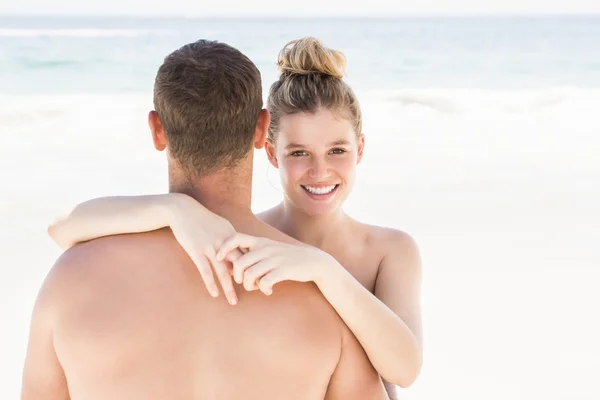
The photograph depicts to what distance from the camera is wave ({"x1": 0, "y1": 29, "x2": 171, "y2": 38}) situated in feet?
80.4

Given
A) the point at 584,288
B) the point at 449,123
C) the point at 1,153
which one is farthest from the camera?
the point at 449,123

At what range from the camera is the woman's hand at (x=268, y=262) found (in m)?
2.00

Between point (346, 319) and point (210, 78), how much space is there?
2.11ft

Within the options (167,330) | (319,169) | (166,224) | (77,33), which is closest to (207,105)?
(166,224)

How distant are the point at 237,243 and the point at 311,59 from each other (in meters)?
1.64

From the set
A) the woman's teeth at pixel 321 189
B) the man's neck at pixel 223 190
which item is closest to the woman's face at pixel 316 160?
the woman's teeth at pixel 321 189

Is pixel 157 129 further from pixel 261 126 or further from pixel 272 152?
pixel 272 152

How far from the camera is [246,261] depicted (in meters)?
2.00

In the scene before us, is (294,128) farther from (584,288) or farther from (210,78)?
(584,288)

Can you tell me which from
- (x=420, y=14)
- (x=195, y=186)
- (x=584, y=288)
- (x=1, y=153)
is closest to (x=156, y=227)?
(x=195, y=186)

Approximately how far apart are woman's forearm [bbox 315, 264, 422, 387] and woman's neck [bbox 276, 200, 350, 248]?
1.27 metres

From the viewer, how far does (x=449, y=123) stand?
13477 mm

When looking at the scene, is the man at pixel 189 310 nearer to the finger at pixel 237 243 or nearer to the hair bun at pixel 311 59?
the finger at pixel 237 243

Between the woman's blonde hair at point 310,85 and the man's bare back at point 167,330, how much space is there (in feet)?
4.77
